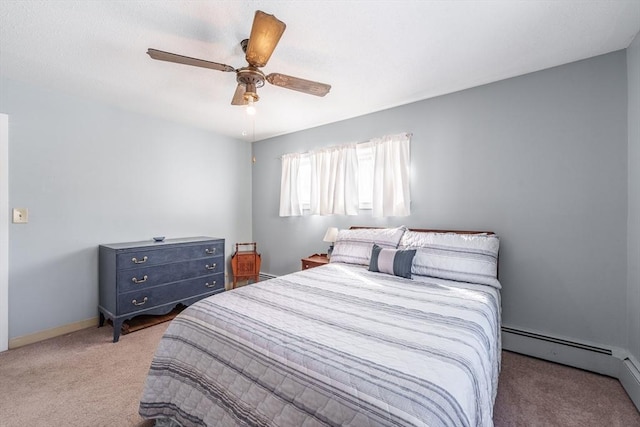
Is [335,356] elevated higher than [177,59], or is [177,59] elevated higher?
[177,59]

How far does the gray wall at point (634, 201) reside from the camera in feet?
6.05

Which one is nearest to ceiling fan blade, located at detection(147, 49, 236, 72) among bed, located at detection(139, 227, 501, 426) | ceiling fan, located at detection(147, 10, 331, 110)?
ceiling fan, located at detection(147, 10, 331, 110)

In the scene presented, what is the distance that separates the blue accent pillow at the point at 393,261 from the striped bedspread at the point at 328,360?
14.3 inches

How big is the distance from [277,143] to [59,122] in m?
2.52

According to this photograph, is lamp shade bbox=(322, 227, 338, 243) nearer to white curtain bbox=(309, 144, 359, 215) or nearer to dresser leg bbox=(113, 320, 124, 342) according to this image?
white curtain bbox=(309, 144, 359, 215)

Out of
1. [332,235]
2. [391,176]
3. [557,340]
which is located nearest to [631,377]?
[557,340]

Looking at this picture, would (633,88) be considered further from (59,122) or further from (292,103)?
→ (59,122)

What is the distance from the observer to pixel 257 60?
5.58 feet

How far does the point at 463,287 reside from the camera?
2008mm

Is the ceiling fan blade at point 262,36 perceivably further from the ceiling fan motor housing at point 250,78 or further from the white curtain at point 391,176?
the white curtain at point 391,176

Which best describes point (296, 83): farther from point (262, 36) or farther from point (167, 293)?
point (167, 293)

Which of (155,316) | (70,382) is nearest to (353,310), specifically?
(70,382)

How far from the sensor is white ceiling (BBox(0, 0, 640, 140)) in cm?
162

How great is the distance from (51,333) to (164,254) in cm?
124
